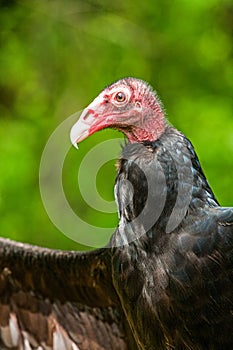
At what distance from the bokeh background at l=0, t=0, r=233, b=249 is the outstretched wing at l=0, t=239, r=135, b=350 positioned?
1860 millimetres

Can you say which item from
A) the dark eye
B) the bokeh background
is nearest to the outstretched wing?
the dark eye

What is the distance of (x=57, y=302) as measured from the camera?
557 cm

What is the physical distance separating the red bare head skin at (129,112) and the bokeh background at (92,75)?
10.6 ft

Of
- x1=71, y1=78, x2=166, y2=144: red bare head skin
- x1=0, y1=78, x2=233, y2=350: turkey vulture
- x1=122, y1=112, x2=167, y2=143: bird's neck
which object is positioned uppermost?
x1=71, y1=78, x2=166, y2=144: red bare head skin

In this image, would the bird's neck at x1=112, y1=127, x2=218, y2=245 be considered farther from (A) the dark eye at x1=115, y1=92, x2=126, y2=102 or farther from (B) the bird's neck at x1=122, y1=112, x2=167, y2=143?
(A) the dark eye at x1=115, y1=92, x2=126, y2=102

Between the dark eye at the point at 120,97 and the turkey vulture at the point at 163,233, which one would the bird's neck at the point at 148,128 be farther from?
the dark eye at the point at 120,97

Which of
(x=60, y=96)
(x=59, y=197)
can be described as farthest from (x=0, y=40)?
(x=59, y=197)

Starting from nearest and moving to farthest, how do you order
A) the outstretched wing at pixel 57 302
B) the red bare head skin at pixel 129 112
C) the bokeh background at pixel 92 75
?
the red bare head skin at pixel 129 112 < the outstretched wing at pixel 57 302 < the bokeh background at pixel 92 75

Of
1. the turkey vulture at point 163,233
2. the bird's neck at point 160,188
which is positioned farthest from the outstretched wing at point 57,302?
the bird's neck at point 160,188

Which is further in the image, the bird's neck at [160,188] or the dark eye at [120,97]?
the dark eye at [120,97]

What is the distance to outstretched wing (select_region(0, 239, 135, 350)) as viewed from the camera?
513cm

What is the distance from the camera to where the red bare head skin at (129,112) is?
414 cm

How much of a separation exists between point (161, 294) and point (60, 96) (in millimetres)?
5318

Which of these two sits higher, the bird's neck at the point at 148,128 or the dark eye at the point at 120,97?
the dark eye at the point at 120,97
